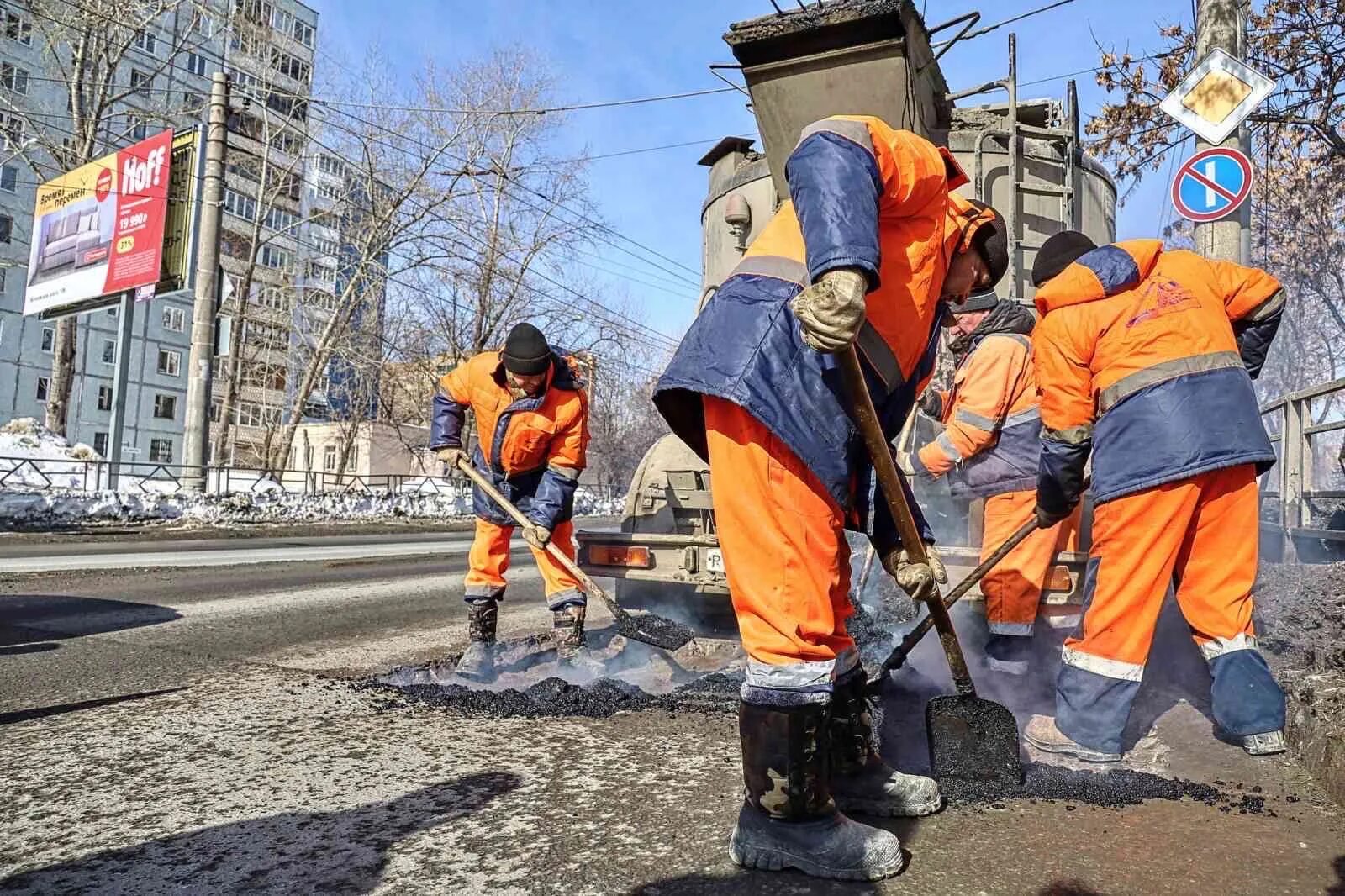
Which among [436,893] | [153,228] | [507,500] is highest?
[153,228]

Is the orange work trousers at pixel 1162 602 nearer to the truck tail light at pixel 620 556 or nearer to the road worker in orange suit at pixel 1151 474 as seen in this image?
the road worker in orange suit at pixel 1151 474

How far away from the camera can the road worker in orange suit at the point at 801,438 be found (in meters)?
2.02

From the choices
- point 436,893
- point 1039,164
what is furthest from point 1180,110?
point 436,893

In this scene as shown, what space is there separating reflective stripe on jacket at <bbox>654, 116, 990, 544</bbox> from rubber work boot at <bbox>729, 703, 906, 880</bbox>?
509 mm

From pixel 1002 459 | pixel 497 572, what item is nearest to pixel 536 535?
pixel 497 572

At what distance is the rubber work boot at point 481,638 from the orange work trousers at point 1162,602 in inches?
99.6

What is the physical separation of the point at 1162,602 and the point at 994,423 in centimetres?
128

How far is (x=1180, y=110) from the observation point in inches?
264

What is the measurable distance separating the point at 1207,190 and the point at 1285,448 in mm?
2333

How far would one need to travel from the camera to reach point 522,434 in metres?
4.72

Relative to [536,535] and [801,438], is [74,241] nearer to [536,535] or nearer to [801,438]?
[536,535]

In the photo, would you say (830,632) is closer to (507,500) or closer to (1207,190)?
(507,500)

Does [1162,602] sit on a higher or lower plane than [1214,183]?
lower

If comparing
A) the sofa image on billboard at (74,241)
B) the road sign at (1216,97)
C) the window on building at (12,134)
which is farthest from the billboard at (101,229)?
the road sign at (1216,97)
